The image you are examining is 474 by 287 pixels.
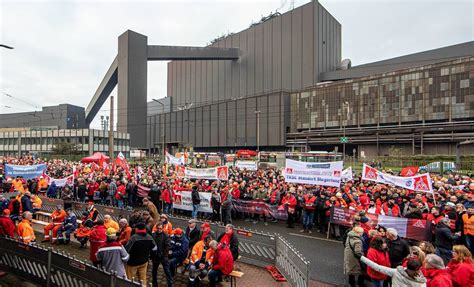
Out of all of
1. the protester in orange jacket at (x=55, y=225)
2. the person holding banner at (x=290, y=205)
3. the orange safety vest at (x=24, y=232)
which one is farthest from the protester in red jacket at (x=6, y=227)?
the person holding banner at (x=290, y=205)

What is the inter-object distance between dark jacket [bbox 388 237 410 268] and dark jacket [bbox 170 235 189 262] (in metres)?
4.87

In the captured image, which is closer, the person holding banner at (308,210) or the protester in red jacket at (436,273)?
the protester in red jacket at (436,273)

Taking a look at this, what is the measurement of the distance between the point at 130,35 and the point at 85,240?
78989 millimetres

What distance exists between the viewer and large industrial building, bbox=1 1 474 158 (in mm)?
55688

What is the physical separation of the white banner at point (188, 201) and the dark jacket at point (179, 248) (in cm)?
686

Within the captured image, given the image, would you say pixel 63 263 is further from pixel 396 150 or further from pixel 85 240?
pixel 396 150

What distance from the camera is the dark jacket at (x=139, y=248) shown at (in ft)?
20.8

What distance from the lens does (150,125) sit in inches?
4309

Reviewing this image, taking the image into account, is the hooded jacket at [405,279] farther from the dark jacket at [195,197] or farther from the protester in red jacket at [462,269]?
the dark jacket at [195,197]

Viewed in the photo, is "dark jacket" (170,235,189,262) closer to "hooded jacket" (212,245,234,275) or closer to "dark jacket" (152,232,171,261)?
"dark jacket" (152,232,171,261)

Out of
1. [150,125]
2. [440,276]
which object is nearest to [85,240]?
[440,276]

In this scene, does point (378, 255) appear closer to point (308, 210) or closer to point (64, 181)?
point (308, 210)

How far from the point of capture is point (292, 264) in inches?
272

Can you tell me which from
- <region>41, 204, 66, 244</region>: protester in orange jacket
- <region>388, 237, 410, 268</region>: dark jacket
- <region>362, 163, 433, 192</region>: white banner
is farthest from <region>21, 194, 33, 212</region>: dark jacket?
<region>362, 163, 433, 192</region>: white banner
